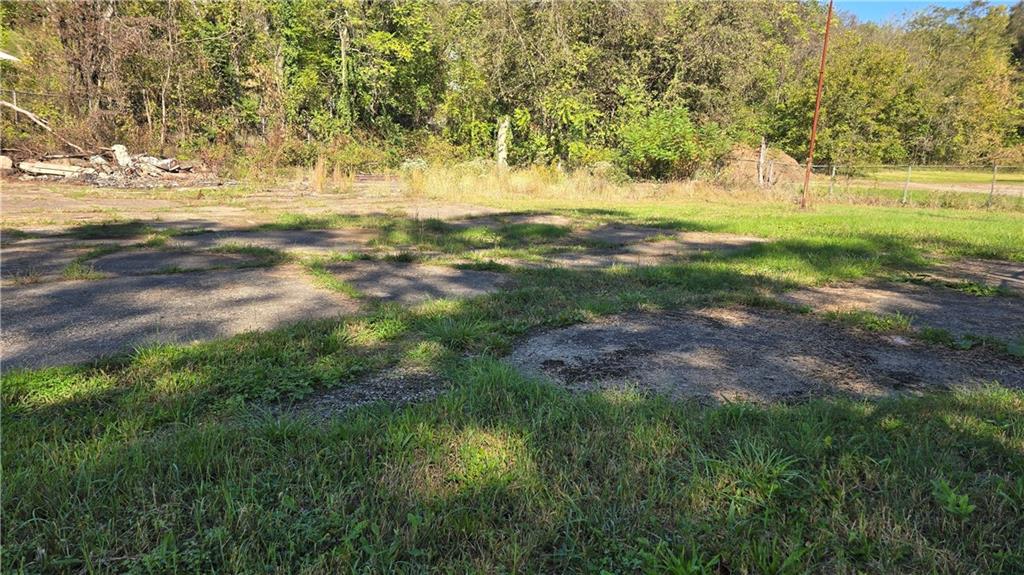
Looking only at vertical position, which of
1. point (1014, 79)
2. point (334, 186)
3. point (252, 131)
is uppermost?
point (1014, 79)

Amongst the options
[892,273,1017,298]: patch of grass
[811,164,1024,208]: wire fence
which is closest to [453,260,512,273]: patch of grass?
[892,273,1017,298]: patch of grass

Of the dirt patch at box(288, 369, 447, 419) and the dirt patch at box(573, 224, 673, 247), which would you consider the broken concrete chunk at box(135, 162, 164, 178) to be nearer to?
the dirt patch at box(573, 224, 673, 247)

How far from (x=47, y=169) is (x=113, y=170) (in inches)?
60.3

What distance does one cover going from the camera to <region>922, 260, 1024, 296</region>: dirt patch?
19.7 feet

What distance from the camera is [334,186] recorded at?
52.8ft

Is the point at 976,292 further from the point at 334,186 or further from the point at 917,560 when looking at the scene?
the point at 334,186

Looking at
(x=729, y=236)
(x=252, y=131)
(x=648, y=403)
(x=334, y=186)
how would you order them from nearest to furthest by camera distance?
(x=648, y=403) < (x=729, y=236) < (x=334, y=186) < (x=252, y=131)

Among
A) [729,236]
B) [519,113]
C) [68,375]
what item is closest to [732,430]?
[68,375]

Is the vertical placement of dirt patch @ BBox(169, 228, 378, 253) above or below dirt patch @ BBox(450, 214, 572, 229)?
below

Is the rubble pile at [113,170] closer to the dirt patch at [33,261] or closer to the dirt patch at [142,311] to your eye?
the dirt patch at [33,261]

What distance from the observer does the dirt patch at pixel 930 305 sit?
165 inches

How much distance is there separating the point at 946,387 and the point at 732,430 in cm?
153

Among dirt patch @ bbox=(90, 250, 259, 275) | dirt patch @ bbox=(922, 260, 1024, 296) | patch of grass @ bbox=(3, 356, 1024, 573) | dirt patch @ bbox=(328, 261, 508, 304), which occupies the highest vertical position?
dirt patch @ bbox=(90, 250, 259, 275)

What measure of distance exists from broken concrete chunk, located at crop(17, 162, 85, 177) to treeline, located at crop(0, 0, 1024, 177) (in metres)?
1.39
